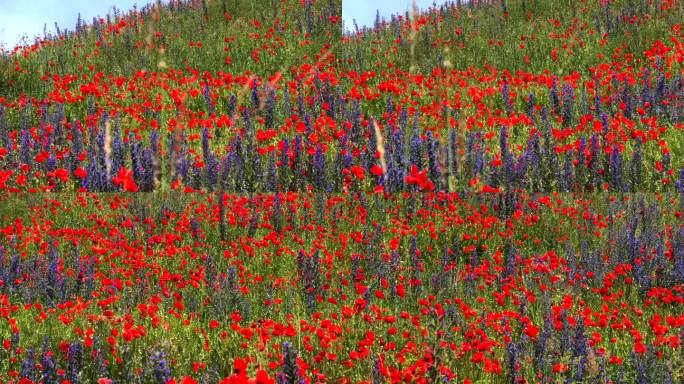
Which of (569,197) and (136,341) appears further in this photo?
(569,197)

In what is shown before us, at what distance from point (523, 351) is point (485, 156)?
2.21 metres

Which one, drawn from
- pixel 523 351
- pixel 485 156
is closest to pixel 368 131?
pixel 485 156

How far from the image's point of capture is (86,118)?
635cm

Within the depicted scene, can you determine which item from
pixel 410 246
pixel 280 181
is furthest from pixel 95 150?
pixel 410 246

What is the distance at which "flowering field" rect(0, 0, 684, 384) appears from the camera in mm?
3613

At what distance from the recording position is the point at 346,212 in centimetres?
571

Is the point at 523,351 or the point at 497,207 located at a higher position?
the point at 497,207

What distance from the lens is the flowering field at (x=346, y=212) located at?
3.61 meters

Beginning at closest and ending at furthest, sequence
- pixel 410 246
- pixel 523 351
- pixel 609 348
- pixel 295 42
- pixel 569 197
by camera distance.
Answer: pixel 523 351, pixel 609 348, pixel 410 246, pixel 569 197, pixel 295 42

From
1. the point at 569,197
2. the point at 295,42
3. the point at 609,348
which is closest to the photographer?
the point at 609,348

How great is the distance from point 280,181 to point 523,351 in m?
2.45

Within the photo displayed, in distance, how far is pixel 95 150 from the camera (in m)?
5.54

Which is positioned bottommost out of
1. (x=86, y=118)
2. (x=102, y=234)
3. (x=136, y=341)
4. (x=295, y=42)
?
(x=136, y=341)

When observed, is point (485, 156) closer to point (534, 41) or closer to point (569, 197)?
point (569, 197)
